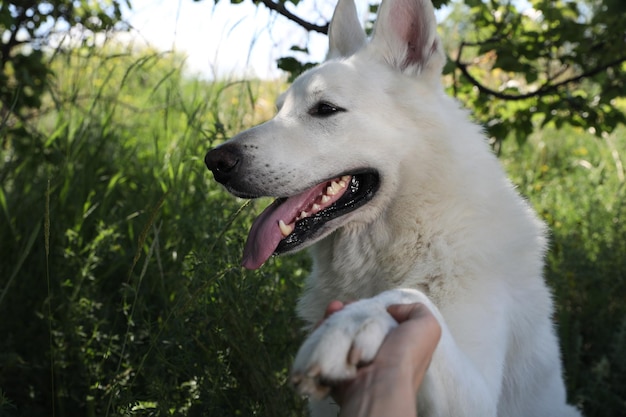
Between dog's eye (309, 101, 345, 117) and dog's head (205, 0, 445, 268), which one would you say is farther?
dog's eye (309, 101, 345, 117)

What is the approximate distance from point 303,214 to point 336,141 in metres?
0.28

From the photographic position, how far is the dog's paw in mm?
1280

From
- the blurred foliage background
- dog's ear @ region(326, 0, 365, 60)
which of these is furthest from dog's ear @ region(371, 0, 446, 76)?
the blurred foliage background

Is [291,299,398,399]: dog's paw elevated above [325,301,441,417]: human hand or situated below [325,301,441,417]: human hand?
above

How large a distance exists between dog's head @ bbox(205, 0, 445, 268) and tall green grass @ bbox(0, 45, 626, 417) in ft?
0.57

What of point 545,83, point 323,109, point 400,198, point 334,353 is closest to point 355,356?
point 334,353

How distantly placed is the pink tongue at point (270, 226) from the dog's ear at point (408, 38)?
58cm

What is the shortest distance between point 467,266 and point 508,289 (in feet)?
0.57

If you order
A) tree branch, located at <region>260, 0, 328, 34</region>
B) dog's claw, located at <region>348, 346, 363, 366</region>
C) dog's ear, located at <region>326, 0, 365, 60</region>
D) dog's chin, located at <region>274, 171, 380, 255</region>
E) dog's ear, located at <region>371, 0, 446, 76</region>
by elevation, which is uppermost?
tree branch, located at <region>260, 0, 328, 34</region>

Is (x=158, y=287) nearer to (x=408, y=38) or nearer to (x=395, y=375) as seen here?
(x=408, y=38)

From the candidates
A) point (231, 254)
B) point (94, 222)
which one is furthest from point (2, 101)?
point (231, 254)

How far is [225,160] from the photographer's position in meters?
2.28

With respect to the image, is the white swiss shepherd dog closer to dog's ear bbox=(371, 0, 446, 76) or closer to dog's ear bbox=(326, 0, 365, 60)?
dog's ear bbox=(371, 0, 446, 76)

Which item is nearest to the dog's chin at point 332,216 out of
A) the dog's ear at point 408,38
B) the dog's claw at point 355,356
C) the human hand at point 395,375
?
the dog's ear at point 408,38
